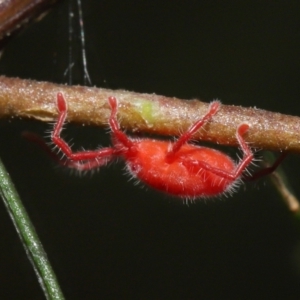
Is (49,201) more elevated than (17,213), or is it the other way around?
(49,201)

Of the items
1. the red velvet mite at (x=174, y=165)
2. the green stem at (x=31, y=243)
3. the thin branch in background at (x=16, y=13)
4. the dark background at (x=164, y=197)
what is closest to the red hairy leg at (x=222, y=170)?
the red velvet mite at (x=174, y=165)

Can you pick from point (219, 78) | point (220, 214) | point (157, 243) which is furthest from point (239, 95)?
point (157, 243)

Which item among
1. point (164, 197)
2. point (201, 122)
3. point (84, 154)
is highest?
point (164, 197)

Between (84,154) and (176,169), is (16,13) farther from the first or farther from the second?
(176,169)

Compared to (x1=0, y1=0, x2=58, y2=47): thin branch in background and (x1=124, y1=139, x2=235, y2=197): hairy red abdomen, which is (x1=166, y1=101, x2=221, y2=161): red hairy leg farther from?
(x1=0, y1=0, x2=58, y2=47): thin branch in background

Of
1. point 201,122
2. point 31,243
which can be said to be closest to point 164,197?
point 201,122

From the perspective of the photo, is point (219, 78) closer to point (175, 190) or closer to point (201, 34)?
point (201, 34)

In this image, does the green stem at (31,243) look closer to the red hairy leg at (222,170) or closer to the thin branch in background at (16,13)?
the thin branch in background at (16,13)

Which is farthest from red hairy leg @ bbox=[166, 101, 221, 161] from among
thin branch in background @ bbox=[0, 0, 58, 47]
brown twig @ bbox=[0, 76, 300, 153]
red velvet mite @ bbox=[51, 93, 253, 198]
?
thin branch in background @ bbox=[0, 0, 58, 47]
